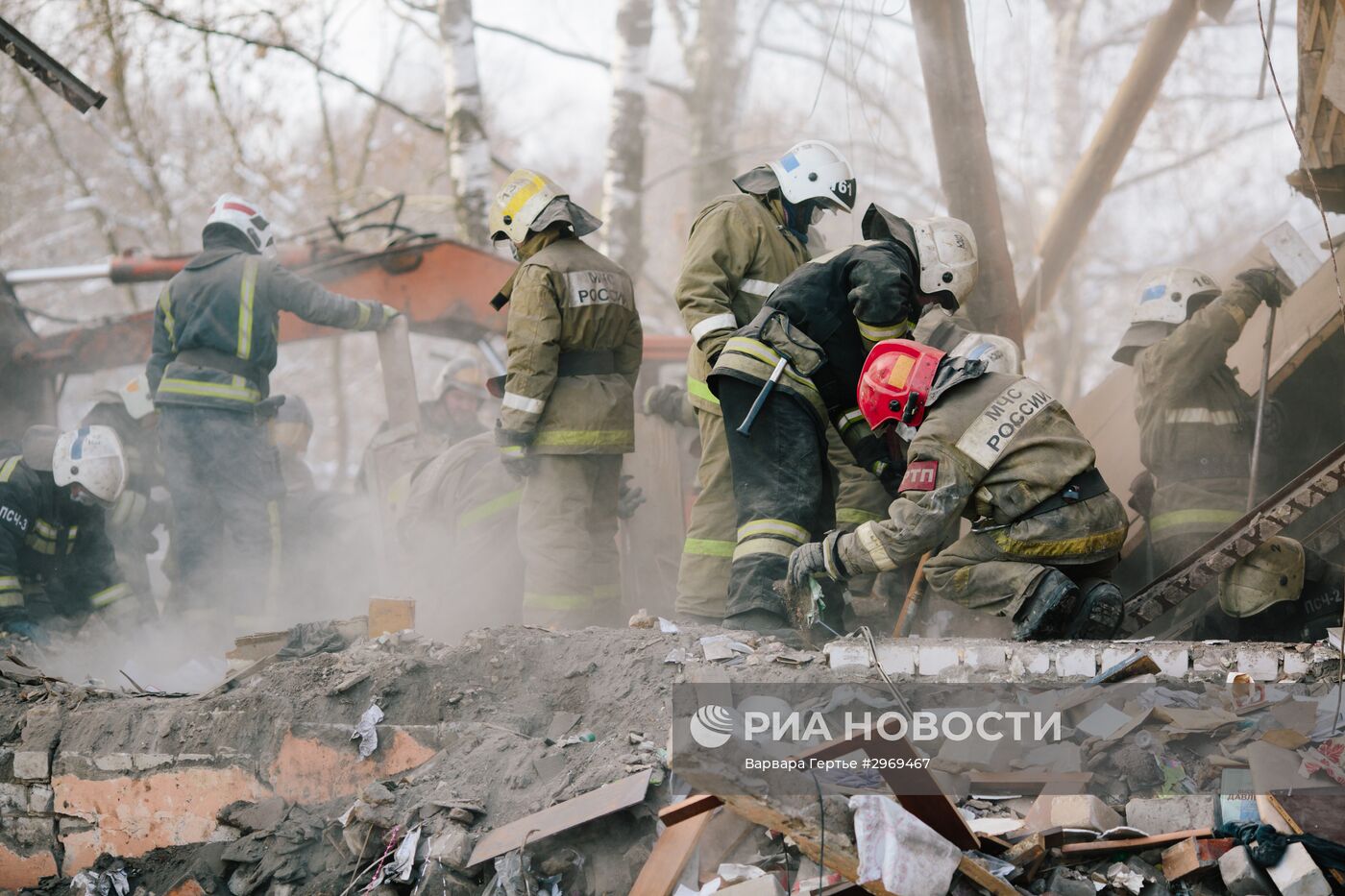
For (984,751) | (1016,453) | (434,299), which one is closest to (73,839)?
(984,751)

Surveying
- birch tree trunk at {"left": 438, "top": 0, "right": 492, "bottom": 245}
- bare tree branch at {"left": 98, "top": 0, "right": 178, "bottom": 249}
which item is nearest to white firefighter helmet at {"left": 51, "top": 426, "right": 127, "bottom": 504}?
birch tree trunk at {"left": 438, "top": 0, "right": 492, "bottom": 245}

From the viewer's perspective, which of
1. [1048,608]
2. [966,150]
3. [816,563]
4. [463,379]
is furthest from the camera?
[463,379]

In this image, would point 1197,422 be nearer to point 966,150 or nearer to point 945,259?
point 945,259

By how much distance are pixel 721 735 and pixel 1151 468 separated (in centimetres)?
294

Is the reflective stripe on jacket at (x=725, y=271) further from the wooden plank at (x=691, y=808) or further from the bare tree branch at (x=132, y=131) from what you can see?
the bare tree branch at (x=132, y=131)

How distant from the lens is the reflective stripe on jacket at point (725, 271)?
5008 millimetres

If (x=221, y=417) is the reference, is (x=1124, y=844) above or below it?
below

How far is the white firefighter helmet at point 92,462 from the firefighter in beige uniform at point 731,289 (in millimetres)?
3312

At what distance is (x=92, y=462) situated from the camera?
21.1 feet

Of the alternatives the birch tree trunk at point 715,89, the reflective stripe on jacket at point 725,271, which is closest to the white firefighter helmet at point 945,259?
the reflective stripe on jacket at point 725,271

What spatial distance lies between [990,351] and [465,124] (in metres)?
5.98

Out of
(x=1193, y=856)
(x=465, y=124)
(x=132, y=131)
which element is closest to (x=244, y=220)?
(x=465, y=124)

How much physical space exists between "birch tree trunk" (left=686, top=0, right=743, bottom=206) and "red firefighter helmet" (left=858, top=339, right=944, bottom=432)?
982 cm

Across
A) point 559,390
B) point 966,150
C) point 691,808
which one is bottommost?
point 691,808
